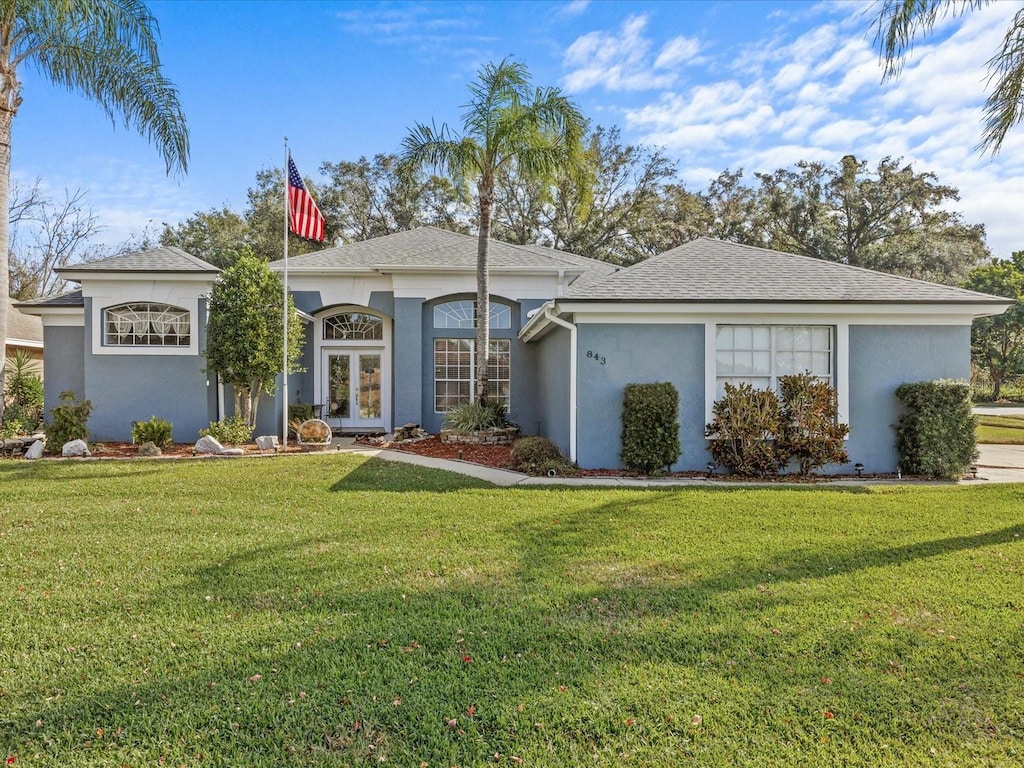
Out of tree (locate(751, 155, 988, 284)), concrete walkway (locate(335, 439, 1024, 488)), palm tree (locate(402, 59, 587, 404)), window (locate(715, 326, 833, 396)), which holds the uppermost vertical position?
tree (locate(751, 155, 988, 284))

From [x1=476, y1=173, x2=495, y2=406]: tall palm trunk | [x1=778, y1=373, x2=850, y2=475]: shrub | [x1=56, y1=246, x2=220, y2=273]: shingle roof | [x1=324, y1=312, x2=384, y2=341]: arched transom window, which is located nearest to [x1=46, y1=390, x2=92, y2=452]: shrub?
[x1=56, y1=246, x2=220, y2=273]: shingle roof

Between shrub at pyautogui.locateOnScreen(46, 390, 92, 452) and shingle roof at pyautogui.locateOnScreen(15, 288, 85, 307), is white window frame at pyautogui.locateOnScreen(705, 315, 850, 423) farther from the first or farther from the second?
shingle roof at pyautogui.locateOnScreen(15, 288, 85, 307)

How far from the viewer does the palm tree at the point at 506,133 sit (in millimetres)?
11734

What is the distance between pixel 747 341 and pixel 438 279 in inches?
309

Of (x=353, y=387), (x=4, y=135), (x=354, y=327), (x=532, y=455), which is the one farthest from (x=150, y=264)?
(x=532, y=455)

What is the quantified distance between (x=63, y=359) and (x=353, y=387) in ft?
23.0

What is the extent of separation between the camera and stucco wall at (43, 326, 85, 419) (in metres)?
14.3

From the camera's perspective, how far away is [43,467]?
978cm

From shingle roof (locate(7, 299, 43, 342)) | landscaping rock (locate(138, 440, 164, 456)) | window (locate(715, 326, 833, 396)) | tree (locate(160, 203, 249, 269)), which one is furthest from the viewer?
tree (locate(160, 203, 249, 269))

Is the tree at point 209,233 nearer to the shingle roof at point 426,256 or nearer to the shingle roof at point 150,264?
Answer: the shingle roof at point 426,256

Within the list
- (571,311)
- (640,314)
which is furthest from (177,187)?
(640,314)

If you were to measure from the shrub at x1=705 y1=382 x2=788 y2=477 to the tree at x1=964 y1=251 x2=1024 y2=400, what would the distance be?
29826 mm

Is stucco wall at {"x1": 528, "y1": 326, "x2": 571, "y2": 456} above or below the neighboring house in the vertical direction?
below

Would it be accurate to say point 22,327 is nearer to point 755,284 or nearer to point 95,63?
point 95,63
